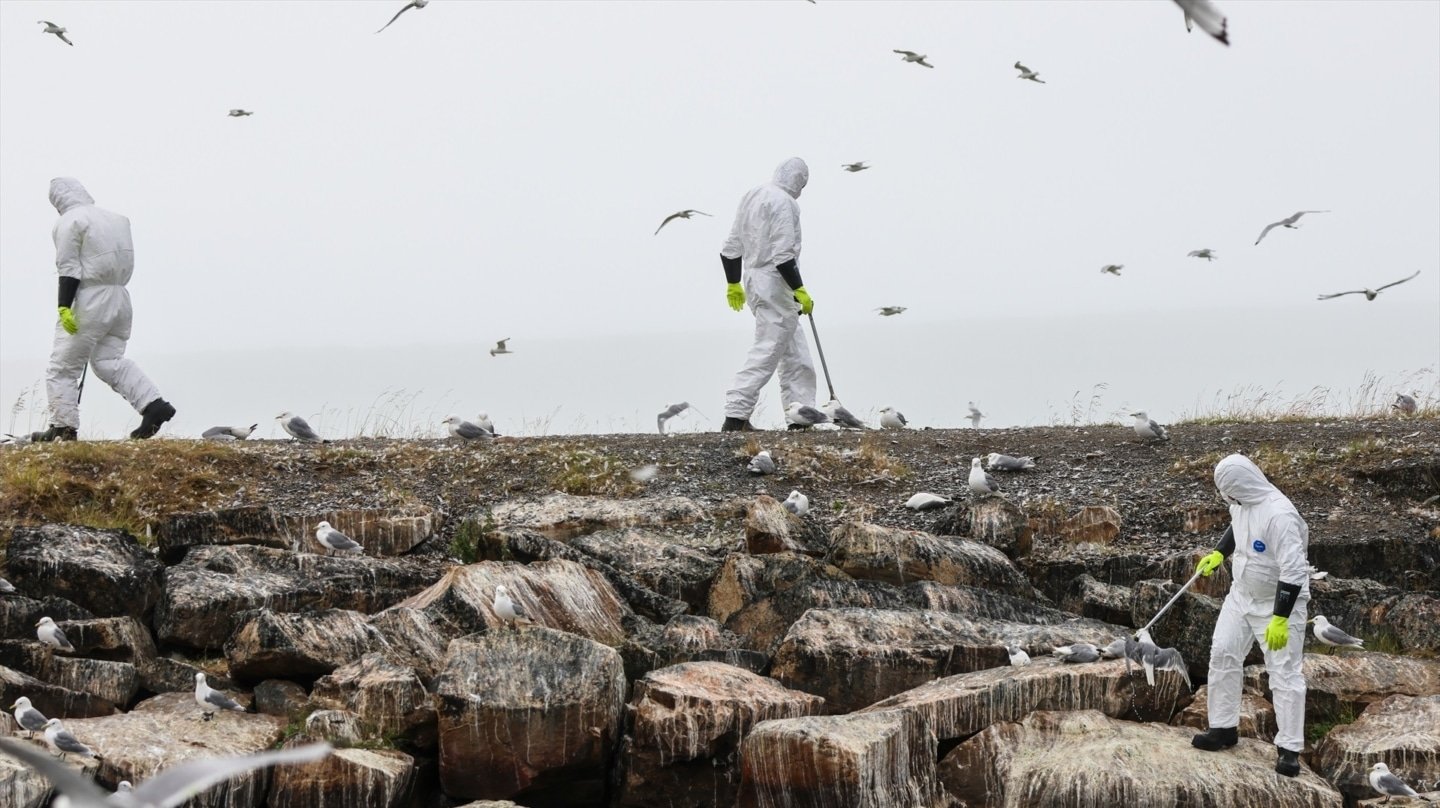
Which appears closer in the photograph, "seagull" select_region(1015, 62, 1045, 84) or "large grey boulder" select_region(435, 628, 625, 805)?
"large grey boulder" select_region(435, 628, 625, 805)

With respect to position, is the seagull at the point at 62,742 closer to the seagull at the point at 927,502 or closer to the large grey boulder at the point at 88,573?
the large grey boulder at the point at 88,573

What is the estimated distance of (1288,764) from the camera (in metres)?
9.02

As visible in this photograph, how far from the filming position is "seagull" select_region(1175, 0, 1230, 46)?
4.43 meters

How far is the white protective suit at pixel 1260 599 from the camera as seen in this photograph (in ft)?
30.0

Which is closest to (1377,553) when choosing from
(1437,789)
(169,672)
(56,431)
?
(1437,789)

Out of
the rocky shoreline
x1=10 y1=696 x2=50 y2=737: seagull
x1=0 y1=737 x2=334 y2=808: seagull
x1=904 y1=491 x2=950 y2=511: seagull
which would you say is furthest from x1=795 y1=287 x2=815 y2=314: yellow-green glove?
x1=0 y1=737 x2=334 y2=808: seagull

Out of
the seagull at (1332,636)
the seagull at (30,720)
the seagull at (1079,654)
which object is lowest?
the seagull at (30,720)

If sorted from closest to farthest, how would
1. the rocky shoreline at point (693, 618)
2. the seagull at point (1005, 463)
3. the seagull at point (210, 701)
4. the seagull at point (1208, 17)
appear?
the seagull at point (1208, 17) → the rocky shoreline at point (693, 618) → the seagull at point (210, 701) → the seagull at point (1005, 463)

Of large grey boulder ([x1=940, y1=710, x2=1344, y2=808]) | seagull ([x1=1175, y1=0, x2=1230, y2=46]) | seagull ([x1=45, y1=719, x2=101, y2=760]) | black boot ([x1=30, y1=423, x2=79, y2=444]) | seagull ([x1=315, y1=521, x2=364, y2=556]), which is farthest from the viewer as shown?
black boot ([x1=30, y1=423, x2=79, y2=444])

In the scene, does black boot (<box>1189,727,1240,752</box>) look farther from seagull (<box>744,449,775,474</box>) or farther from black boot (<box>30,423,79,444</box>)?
black boot (<box>30,423,79,444</box>)

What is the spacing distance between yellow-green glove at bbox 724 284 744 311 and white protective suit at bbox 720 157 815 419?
270 mm

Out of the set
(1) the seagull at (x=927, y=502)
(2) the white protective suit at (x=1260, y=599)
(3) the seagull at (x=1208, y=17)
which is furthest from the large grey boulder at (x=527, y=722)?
(3) the seagull at (x=1208, y=17)

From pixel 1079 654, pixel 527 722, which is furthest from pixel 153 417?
pixel 1079 654

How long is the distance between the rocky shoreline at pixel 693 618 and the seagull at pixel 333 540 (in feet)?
1.00
